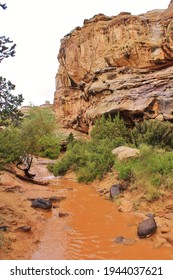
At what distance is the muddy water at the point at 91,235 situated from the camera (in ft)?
18.2

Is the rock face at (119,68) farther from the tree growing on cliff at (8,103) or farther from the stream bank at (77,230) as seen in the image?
the tree growing on cliff at (8,103)

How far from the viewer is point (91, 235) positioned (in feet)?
22.1

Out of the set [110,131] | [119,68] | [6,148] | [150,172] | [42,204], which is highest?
[119,68]

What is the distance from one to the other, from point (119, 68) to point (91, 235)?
2200cm

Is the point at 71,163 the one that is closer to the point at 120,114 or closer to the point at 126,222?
the point at 120,114

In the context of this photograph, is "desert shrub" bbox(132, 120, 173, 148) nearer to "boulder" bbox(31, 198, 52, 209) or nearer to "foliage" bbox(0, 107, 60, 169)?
"foliage" bbox(0, 107, 60, 169)

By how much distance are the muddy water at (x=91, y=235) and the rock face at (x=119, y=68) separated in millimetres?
11571

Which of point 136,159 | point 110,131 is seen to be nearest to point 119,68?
point 110,131

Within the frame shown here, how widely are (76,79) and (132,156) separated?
2721 cm

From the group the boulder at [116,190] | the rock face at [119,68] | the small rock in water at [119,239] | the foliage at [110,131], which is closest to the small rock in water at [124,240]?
the small rock in water at [119,239]

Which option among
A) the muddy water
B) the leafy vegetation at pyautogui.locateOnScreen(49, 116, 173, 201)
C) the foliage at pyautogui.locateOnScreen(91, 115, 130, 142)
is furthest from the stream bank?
the foliage at pyautogui.locateOnScreen(91, 115, 130, 142)

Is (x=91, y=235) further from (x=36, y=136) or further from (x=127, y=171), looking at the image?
(x=36, y=136)

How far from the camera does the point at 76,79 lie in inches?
1438

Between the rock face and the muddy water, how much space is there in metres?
11.6
